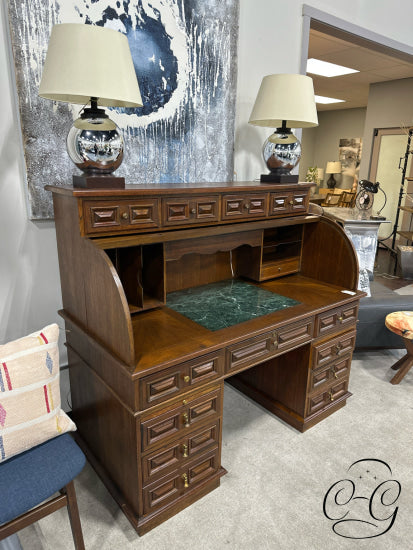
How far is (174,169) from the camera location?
205 cm

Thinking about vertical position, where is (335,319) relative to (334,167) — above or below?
below

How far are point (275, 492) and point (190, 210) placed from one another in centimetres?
129

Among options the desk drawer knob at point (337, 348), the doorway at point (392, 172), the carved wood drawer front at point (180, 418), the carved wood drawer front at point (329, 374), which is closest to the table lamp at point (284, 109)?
the desk drawer knob at point (337, 348)

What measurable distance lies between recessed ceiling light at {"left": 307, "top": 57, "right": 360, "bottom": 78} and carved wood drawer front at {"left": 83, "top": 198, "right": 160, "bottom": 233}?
4.02 metres

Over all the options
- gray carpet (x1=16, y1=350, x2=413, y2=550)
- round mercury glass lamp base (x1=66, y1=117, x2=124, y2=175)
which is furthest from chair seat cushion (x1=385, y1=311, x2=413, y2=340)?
round mercury glass lamp base (x1=66, y1=117, x2=124, y2=175)

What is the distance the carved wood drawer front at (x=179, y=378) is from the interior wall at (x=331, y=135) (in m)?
8.42

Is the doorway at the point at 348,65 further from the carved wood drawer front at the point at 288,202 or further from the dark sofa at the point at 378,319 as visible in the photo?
the dark sofa at the point at 378,319

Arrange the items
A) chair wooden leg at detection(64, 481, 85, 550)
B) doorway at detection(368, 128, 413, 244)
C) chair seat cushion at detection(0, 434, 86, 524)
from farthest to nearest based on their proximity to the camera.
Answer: doorway at detection(368, 128, 413, 244), chair wooden leg at detection(64, 481, 85, 550), chair seat cushion at detection(0, 434, 86, 524)

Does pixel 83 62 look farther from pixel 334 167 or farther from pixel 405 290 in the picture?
pixel 334 167

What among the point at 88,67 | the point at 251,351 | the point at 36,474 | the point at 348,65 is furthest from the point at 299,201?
the point at 348,65

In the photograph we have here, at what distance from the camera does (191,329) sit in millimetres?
1599

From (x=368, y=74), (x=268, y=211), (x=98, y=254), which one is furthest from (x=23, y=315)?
(x=368, y=74)

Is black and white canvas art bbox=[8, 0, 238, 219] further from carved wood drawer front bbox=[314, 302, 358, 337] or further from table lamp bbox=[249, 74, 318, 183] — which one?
carved wood drawer front bbox=[314, 302, 358, 337]

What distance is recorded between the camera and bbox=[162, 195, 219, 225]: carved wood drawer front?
5.02 ft
